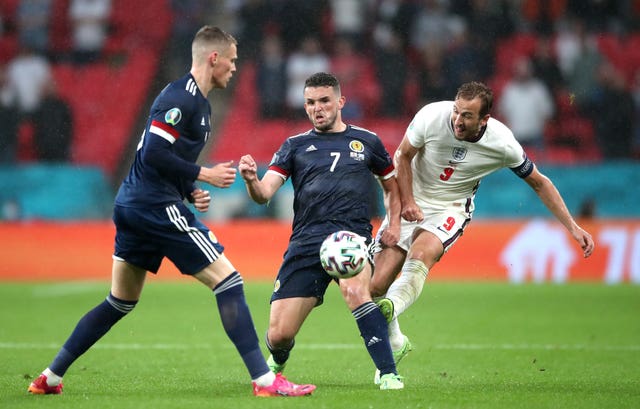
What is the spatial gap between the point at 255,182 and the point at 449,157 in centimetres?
175

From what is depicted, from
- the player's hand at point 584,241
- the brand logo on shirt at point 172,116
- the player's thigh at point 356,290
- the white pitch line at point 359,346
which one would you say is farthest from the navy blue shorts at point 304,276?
the white pitch line at point 359,346

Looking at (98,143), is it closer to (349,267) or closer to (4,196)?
(4,196)

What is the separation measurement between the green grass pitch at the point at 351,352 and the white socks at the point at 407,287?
0.54 meters

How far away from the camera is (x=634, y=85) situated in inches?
697

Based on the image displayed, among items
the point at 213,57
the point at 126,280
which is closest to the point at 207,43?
the point at 213,57

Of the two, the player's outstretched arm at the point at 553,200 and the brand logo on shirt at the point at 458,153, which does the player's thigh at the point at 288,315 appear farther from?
the player's outstretched arm at the point at 553,200

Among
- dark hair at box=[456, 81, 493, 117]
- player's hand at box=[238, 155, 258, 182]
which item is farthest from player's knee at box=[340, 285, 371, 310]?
dark hair at box=[456, 81, 493, 117]

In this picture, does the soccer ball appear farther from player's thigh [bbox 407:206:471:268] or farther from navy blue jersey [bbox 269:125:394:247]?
player's thigh [bbox 407:206:471:268]

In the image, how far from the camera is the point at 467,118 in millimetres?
7059

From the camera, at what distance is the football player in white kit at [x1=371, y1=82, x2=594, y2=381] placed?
7.06 metres

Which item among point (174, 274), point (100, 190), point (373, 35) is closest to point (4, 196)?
point (100, 190)

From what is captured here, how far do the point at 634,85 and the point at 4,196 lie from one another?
427 inches

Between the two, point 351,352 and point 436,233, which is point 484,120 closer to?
point 436,233

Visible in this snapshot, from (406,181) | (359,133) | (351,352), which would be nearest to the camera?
(359,133)
